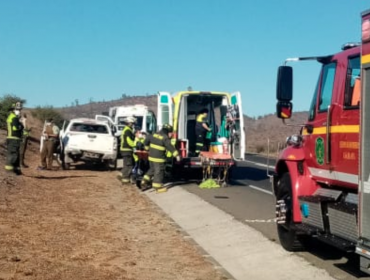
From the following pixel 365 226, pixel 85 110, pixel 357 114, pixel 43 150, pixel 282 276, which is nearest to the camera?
pixel 365 226

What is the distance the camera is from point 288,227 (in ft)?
25.6

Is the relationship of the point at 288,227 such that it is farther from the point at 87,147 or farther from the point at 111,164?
the point at 111,164

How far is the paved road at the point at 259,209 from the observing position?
7301 millimetres

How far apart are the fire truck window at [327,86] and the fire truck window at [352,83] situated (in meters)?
0.40

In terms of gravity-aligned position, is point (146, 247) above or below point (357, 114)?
below

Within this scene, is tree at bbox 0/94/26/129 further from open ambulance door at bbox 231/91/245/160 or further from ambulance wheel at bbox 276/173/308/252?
ambulance wheel at bbox 276/173/308/252

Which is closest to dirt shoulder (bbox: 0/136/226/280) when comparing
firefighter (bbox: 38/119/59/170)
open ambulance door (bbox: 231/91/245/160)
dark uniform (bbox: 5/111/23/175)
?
dark uniform (bbox: 5/111/23/175)

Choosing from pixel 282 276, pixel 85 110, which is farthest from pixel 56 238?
pixel 85 110

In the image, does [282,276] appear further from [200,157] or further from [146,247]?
[200,157]

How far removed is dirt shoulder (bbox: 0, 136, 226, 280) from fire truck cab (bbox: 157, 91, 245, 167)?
2573 mm

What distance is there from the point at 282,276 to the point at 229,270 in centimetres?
76

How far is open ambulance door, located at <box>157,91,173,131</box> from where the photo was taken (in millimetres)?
17219

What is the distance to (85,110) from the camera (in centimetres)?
9625

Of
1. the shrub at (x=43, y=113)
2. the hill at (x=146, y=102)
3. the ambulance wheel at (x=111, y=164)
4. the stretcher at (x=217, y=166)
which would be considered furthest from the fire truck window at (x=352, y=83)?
the hill at (x=146, y=102)
